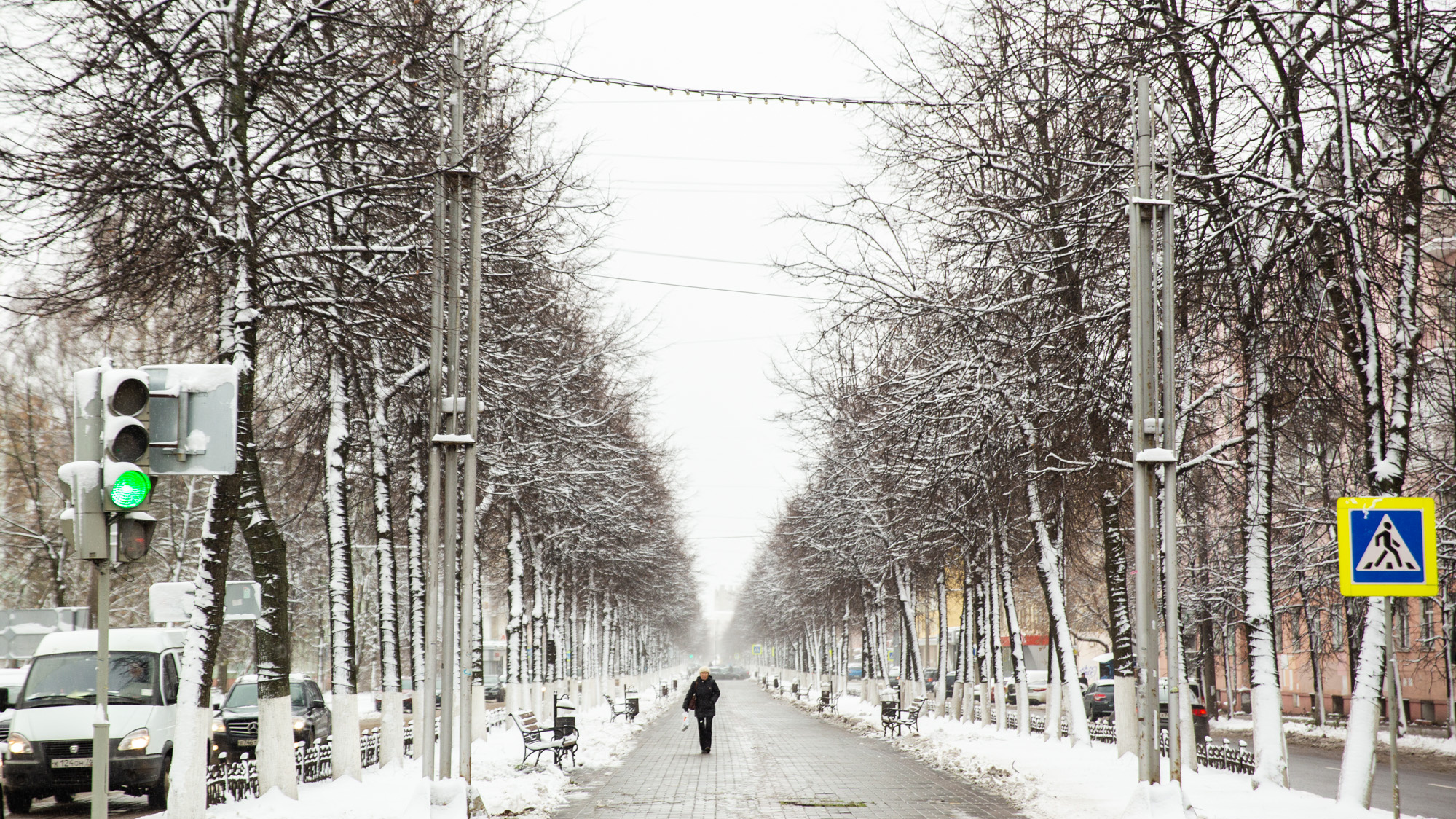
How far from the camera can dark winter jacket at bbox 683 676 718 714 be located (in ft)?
85.9

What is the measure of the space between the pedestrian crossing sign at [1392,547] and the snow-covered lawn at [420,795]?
8370 mm

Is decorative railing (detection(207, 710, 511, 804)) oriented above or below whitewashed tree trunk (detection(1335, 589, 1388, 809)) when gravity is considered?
below

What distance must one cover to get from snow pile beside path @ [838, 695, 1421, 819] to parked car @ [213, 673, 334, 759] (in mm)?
13141

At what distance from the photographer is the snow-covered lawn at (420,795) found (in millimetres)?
12297

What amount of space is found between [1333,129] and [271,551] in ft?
43.4

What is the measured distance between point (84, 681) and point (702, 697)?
11868mm

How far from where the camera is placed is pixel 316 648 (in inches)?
2598

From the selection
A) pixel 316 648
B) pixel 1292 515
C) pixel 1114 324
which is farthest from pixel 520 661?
pixel 316 648

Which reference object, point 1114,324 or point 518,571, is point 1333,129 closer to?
point 1114,324

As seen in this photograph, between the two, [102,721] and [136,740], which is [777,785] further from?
[102,721]

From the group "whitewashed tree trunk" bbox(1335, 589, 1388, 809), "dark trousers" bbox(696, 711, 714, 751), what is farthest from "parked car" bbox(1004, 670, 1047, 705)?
"whitewashed tree trunk" bbox(1335, 589, 1388, 809)

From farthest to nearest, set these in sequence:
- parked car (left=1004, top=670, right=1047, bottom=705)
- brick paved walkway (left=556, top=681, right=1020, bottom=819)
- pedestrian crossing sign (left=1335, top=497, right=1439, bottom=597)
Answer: parked car (left=1004, top=670, right=1047, bottom=705) < brick paved walkway (left=556, top=681, right=1020, bottom=819) < pedestrian crossing sign (left=1335, top=497, right=1439, bottom=597)

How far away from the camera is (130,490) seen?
7.70 m

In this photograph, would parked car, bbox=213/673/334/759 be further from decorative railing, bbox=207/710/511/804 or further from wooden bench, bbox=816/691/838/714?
wooden bench, bbox=816/691/838/714
